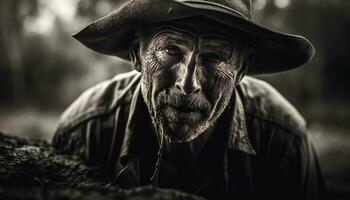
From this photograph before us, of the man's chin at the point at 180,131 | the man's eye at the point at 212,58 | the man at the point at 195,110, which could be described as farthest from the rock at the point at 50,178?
the man's eye at the point at 212,58

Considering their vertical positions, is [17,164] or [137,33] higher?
[137,33]

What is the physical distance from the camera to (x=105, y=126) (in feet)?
10.4

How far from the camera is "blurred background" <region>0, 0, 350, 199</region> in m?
11.2

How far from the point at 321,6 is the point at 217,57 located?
1062 cm

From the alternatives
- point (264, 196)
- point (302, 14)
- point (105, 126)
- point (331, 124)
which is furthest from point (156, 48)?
point (331, 124)

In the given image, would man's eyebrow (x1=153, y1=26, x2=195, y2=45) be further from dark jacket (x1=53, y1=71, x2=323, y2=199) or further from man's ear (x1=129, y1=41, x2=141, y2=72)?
dark jacket (x1=53, y1=71, x2=323, y2=199)

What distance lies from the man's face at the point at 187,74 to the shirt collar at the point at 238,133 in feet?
1.17

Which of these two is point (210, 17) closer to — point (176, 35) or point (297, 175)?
point (176, 35)

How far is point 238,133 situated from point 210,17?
40.3 inches

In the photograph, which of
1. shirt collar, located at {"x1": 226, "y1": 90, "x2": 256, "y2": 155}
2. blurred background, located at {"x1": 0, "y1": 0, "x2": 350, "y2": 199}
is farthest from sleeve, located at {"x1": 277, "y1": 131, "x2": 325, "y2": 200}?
blurred background, located at {"x1": 0, "y1": 0, "x2": 350, "y2": 199}

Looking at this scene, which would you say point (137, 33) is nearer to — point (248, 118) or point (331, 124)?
point (248, 118)

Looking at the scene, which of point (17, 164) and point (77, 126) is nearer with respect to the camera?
point (17, 164)

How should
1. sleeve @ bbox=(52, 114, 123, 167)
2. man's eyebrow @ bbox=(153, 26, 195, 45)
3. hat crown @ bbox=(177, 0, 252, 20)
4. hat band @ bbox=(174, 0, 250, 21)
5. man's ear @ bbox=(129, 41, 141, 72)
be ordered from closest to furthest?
hat band @ bbox=(174, 0, 250, 21), hat crown @ bbox=(177, 0, 252, 20), man's eyebrow @ bbox=(153, 26, 195, 45), man's ear @ bbox=(129, 41, 141, 72), sleeve @ bbox=(52, 114, 123, 167)

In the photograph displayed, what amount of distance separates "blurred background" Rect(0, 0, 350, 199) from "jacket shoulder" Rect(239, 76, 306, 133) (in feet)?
19.4
